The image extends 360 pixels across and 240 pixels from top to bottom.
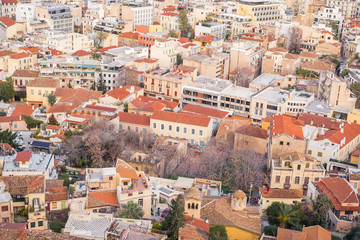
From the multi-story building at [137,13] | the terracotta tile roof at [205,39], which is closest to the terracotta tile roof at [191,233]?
the terracotta tile roof at [205,39]

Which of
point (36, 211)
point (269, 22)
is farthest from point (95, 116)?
point (269, 22)

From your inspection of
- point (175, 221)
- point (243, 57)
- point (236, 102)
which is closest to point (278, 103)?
point (236, 102)

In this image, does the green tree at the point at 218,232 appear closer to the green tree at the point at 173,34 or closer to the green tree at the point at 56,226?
the green tree at the point at 56,226

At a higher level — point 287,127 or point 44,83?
point 44,83

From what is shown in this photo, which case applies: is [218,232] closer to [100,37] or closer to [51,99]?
[51,99]

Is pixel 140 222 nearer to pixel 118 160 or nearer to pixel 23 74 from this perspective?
pixel 118 160

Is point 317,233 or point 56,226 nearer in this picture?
point 56,226

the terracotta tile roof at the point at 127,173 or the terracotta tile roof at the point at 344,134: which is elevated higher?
the terracotta tile roof at the point at 344,134
